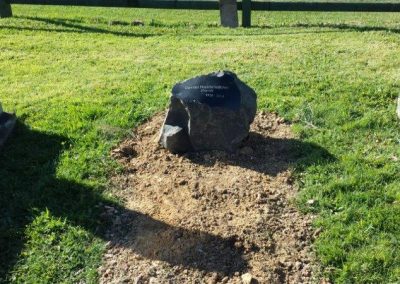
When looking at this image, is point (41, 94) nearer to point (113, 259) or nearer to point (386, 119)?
point (113, 259)

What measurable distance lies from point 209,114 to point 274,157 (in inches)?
30.7

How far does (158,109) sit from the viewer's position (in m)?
6.29

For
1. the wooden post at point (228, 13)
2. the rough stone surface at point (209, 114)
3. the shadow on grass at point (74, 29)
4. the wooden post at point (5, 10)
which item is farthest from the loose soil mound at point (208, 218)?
the wooden post at point (5, 10)

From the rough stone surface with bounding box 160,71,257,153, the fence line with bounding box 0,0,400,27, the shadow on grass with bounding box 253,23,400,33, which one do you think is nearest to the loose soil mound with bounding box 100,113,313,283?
the rough stone surface with bounding box 160,71,257,153

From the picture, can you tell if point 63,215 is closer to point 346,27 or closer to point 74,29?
point 74,29

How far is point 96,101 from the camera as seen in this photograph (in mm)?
6562

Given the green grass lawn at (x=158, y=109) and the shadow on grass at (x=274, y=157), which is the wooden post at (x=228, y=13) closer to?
the green grass lawn at (x=158, y=109)

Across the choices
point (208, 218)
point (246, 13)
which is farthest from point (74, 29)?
point (208, 218)

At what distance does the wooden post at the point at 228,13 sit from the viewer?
1033 cm

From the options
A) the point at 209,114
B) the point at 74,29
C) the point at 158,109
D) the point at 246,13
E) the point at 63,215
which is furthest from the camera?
the point at 246,13

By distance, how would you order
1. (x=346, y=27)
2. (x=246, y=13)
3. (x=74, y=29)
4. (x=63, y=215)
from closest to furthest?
(x=63, y=215) < (x=346, y=27) < (x=74, y=29) < (x=246, y=13)

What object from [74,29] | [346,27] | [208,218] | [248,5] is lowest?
[208,218]

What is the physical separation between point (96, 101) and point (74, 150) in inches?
45.3

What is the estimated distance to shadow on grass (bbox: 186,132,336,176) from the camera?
202 inches
